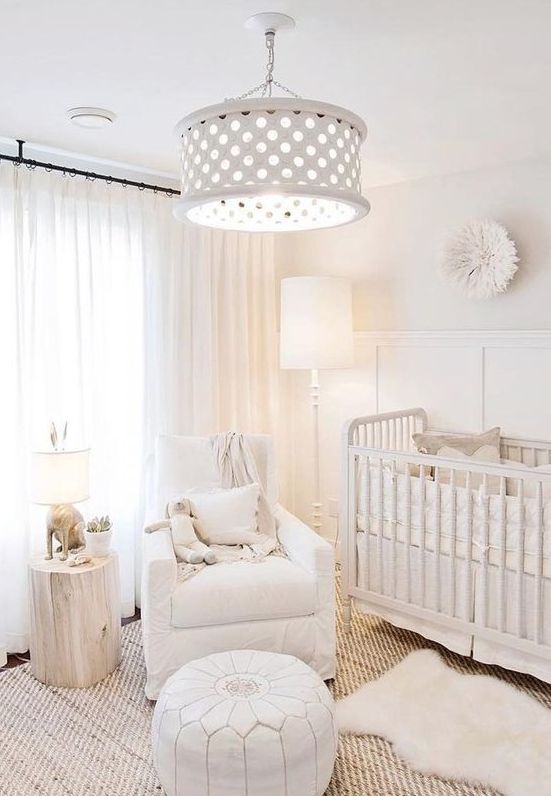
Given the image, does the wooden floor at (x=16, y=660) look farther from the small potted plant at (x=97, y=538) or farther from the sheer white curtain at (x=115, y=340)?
the small potted plant at (x=97, y=538)

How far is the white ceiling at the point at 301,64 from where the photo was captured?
1.89m

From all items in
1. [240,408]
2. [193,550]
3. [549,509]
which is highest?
[240,408]

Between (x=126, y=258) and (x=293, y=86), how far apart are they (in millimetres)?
1449

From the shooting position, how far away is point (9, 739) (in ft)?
8.11

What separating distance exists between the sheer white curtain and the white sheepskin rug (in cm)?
156

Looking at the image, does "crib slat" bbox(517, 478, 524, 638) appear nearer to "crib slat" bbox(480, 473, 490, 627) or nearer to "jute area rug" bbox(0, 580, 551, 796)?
"crib slat" bbox(480, 473, 490, 627)

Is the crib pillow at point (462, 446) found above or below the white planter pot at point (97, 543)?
above

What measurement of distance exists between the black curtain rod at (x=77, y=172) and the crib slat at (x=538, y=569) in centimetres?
242

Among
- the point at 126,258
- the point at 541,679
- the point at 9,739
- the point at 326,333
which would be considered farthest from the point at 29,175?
the point at 541,679

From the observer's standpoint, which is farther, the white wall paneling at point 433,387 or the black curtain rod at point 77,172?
the white wall paneling at point 433,387

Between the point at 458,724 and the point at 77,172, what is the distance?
9.57ft

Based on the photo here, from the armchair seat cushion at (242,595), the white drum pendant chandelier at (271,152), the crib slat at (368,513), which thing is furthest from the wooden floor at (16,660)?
the white drum pendant chandelier at (271,152)

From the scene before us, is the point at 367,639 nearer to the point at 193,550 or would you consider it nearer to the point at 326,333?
the point at 193,550

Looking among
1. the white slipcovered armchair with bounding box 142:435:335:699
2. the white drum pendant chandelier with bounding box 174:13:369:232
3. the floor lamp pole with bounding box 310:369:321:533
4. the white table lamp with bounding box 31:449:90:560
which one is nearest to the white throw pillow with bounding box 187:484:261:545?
the white slipcovered armchair with bounding box 142:435:335:699
